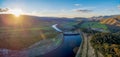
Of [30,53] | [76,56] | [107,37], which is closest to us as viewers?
[76,56]

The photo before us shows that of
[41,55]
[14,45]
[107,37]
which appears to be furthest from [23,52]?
[107,37]

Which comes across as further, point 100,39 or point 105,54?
point 100,39

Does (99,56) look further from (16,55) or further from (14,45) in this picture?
(14,45)

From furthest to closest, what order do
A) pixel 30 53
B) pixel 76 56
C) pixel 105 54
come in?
pixel 30 53 < pixel 76 56 < pixel 105 54

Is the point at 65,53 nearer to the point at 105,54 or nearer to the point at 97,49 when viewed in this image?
the point at 97,49

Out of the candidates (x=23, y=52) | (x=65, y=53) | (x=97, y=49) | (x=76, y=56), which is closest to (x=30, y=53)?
(x=23, y=52)

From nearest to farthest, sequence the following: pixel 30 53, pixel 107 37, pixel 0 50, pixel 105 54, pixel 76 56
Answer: pixel 105 54, pixel 76 56, pixel 30 53, pixel 0 50, pixel 107 37

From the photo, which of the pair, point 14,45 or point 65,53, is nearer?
point 65,53

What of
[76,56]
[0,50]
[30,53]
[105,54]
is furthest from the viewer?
[0,50]

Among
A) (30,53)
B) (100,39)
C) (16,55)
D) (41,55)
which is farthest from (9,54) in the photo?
(100,39)
